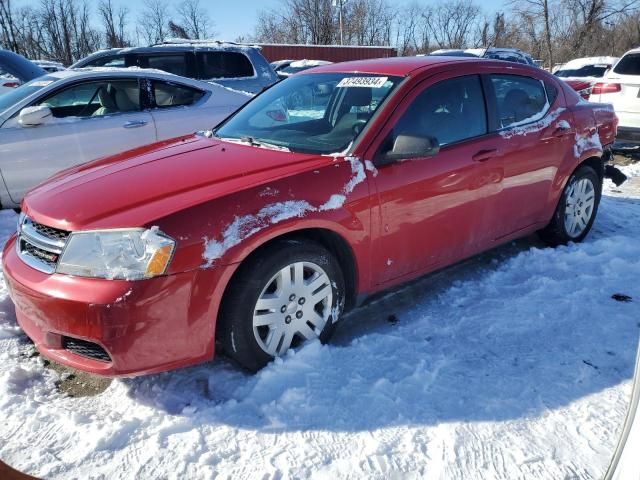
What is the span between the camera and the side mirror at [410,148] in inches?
113

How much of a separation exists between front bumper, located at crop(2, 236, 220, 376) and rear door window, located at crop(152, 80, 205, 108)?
3718 millimetres

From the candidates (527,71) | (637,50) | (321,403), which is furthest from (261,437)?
Answer: (637,50)

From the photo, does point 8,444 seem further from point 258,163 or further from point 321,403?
point 258,163

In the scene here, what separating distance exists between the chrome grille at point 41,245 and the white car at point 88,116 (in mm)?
Result: 2686

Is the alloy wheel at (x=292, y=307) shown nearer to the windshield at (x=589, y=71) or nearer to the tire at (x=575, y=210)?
the tire at (x=575, y=210)

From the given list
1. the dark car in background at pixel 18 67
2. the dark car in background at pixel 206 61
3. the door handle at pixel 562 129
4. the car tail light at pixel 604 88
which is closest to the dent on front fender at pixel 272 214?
the door handle at pixel 562 129

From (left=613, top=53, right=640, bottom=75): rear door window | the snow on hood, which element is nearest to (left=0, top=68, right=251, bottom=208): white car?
the snow on hood

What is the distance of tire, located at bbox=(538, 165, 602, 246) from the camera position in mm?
4320

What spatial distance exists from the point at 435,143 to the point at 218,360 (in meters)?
1.71

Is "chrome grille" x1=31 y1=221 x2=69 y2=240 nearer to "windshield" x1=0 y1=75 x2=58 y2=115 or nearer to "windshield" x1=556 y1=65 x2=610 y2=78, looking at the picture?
"windshield" x1=0 y1=75 x2=58 y2=115

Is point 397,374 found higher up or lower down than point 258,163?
lower down

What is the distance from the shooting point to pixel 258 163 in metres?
2.83

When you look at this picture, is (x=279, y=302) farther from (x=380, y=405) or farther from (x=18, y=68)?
(x=18, y=68)

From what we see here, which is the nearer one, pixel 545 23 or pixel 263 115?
pixel 263 115
